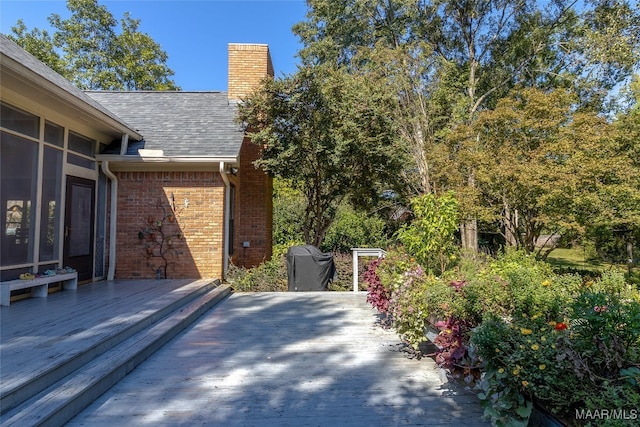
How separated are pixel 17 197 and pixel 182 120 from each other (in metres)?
4.94

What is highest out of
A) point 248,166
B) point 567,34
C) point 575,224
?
point 567,34

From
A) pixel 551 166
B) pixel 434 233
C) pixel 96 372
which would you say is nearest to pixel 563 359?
pixel 434 233

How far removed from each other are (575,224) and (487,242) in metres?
8.31

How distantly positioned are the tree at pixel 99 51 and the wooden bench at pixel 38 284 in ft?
63.0

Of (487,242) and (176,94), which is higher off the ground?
(176,94)

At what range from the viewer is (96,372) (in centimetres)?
315

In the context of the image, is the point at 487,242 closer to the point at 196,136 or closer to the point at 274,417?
the point at 196,136

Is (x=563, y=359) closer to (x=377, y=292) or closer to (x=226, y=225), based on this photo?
(x=377, y=292)

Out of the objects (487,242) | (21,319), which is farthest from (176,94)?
(487,242)

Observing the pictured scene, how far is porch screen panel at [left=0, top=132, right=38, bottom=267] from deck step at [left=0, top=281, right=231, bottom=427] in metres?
2.47

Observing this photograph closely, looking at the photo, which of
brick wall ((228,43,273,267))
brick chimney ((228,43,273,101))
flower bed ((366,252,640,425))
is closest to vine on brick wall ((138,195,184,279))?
brick wall ((228,43,273,267))

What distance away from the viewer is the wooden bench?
5.02 m

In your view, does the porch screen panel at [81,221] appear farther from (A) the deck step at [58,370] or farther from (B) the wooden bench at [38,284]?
(A) the deck step at [58,370]

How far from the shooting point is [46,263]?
6.11 metres
